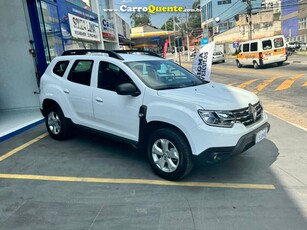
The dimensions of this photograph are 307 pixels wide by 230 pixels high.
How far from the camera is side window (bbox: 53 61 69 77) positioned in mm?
5441

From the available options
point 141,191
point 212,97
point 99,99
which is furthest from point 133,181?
Result: point 212,97

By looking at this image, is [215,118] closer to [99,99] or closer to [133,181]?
[133,181]

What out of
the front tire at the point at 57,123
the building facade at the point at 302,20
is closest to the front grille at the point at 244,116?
the front tire at the point at 57,123

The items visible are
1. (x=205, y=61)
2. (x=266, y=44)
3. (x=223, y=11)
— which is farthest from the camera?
(x=223, y=11)

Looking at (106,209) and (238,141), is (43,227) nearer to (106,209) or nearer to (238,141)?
(106,209)

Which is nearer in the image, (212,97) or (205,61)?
(212,97)

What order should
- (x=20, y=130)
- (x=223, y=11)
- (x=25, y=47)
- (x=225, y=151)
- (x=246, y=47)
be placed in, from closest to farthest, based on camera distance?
(x=225, y=151)
(x=20, y=130)
(x=25, y=47)
(x=246, y=47)
(x=223, y=11)

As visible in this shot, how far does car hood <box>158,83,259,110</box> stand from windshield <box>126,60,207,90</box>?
0.25m

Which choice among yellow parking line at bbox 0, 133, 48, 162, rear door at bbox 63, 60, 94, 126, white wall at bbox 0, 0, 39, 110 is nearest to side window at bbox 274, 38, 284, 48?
white wall at bbox 0, 0, 39, 110

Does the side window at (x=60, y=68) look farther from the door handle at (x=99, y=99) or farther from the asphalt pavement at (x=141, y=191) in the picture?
the asphalt pavement at (x=141, y=191)

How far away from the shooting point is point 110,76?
4.59m

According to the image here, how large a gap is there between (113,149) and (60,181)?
1.34 meters

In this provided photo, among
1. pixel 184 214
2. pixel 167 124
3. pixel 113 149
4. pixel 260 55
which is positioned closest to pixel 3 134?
pixel 113 149

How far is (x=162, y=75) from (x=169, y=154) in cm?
137
